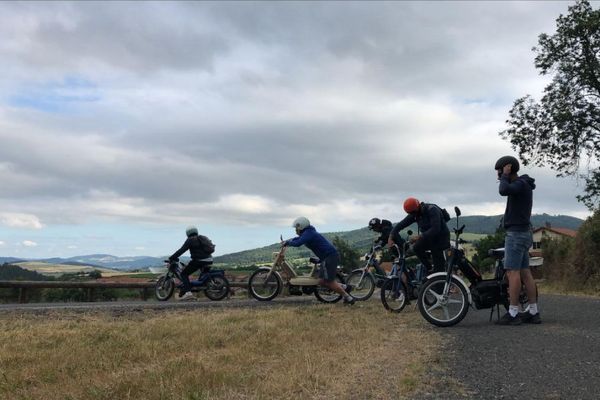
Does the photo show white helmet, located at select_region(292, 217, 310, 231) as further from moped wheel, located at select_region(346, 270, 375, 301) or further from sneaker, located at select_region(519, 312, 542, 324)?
sneaker, located at select_region(519, 312, 542, 324)

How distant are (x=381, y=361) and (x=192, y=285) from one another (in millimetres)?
9893

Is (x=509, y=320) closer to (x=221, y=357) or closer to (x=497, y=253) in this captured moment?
(x=497, y=253)

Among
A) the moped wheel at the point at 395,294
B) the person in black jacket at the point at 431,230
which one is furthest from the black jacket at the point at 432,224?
the moped wheel at the point at 395,294

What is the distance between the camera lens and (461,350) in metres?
5.38

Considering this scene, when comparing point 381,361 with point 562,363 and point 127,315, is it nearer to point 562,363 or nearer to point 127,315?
point 562,363

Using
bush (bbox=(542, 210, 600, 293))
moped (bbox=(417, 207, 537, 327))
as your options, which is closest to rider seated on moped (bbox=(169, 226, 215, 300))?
moped (bbox=(417, 207, 537, 327))

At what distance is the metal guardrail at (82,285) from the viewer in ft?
51.0

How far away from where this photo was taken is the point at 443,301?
7277 millimetres

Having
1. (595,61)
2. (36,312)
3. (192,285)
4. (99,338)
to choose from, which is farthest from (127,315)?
(595,61)

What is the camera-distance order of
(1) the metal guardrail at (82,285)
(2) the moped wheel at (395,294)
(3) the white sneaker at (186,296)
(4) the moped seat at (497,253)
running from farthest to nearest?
(1) the metal guardrail at (82,285) → (3) the white sneaker at (186,296) → (2) the moped wheel at (395,294) → (4) the moped seat at (497,253)

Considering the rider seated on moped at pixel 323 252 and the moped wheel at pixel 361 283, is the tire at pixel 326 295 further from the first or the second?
the rider seated on moped at pixel 323 252

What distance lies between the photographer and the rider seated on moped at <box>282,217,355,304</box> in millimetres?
11164

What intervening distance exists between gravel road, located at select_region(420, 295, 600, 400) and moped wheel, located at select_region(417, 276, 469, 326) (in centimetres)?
20

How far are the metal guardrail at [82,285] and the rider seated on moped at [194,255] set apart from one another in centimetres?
218
